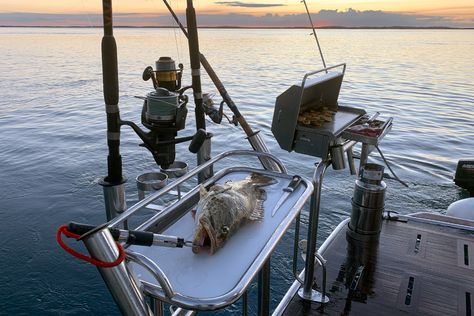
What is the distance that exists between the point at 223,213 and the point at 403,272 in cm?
255

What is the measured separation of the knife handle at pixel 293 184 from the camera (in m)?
2.50

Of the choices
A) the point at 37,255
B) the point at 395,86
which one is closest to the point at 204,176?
the point at 37,255

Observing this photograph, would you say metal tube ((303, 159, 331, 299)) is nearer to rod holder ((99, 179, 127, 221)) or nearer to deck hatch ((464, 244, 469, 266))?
rod holder ((99, 179, 127, 221))

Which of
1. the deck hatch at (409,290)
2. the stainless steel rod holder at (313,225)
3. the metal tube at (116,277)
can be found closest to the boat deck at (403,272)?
the deck hatch at (409,290)

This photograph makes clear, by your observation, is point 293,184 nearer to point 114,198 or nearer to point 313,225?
point 313,225

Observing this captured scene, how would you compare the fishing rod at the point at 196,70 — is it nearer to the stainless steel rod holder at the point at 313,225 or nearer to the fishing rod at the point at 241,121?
the fishing rod at the point at 241,121

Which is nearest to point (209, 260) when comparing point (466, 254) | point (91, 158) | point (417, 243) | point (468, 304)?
point (468, 304)

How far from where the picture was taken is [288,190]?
249cm

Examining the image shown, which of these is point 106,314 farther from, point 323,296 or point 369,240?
point 369,240

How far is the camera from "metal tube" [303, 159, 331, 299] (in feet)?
9.29

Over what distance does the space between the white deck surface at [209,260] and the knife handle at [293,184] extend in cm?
26

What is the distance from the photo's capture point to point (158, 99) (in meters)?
3.28

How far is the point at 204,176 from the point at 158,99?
83 cm

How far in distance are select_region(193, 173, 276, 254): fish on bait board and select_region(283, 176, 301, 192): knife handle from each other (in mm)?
187
